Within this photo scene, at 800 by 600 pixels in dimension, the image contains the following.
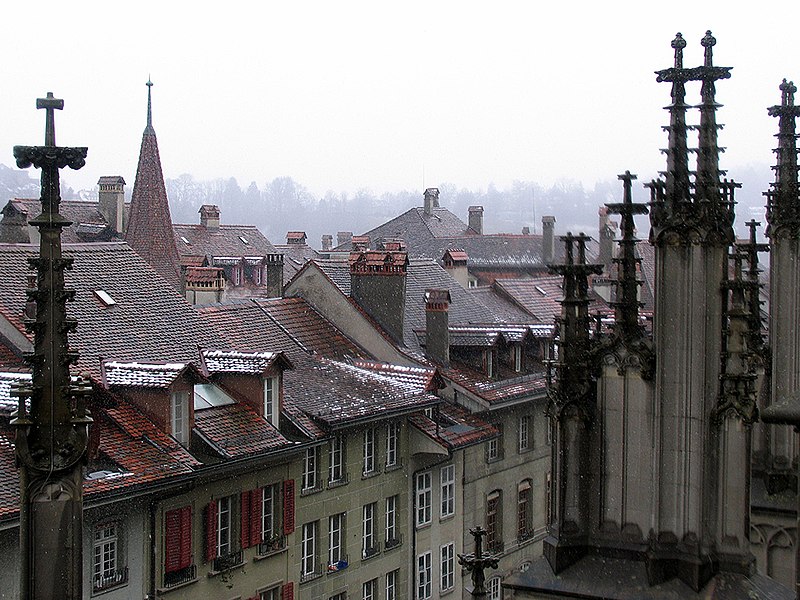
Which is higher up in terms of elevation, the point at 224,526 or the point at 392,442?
the point at 392,442

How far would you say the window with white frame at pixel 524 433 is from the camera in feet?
146

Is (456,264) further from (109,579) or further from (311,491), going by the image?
(109,579)

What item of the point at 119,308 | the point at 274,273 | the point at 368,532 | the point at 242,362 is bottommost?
the point at 368,532

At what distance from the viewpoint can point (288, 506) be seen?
31.8 meters

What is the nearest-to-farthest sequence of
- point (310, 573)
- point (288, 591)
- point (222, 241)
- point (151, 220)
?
point (288, 591) → point (310, 573) → point (151, 220) → point (222, 241)

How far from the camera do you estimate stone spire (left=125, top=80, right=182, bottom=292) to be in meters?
60.3

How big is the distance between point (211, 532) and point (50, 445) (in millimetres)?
20045

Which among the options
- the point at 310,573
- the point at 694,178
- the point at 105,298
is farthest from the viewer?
the point at 310,573

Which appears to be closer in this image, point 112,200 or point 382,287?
point 382,287

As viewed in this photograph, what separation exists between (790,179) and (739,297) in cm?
526

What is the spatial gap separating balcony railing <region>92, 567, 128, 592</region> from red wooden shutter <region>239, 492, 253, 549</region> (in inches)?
168

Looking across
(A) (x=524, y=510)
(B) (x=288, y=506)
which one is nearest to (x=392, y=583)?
(B) (x=288, y=506)

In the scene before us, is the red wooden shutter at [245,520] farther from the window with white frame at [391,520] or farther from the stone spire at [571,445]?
the stone spire at [571,445]

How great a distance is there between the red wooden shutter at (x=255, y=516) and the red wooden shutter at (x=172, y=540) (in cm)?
281
